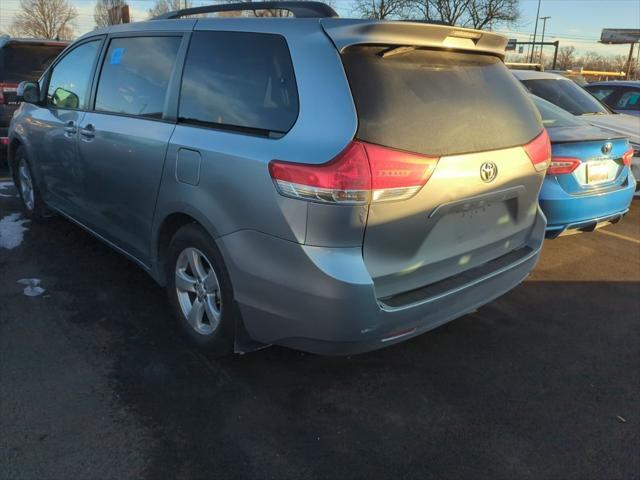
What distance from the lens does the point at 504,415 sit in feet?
9.17

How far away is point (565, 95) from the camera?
6.75 metres

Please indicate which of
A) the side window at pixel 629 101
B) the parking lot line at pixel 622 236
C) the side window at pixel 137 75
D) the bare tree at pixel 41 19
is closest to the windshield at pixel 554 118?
the parking lot line at pixel 622 236

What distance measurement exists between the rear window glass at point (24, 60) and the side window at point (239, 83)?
20.3ft

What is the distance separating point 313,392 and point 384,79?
64.0 inches

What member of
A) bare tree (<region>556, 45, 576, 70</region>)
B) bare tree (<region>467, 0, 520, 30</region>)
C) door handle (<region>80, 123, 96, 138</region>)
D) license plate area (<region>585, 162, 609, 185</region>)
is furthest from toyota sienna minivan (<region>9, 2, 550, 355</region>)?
bare tree (<region>556, 45, 576, 70</region>)

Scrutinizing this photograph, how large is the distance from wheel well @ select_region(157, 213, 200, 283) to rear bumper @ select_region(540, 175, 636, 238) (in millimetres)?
2962

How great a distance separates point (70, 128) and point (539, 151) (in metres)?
3.39

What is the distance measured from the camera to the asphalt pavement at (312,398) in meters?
2.43

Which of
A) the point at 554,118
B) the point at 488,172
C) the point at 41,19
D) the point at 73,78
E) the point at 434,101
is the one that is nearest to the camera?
the point at 434,101

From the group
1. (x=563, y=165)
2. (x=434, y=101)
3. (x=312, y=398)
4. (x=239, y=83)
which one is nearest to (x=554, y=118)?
(x=563, y=165)

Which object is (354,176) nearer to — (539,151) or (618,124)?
(539,151)

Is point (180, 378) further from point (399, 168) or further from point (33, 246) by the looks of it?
point (33, 246)

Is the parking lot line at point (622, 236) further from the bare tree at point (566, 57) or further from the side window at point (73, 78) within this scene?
the bare tree at point (566, 57)

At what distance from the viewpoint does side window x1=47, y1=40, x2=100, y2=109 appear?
13.9 feet
